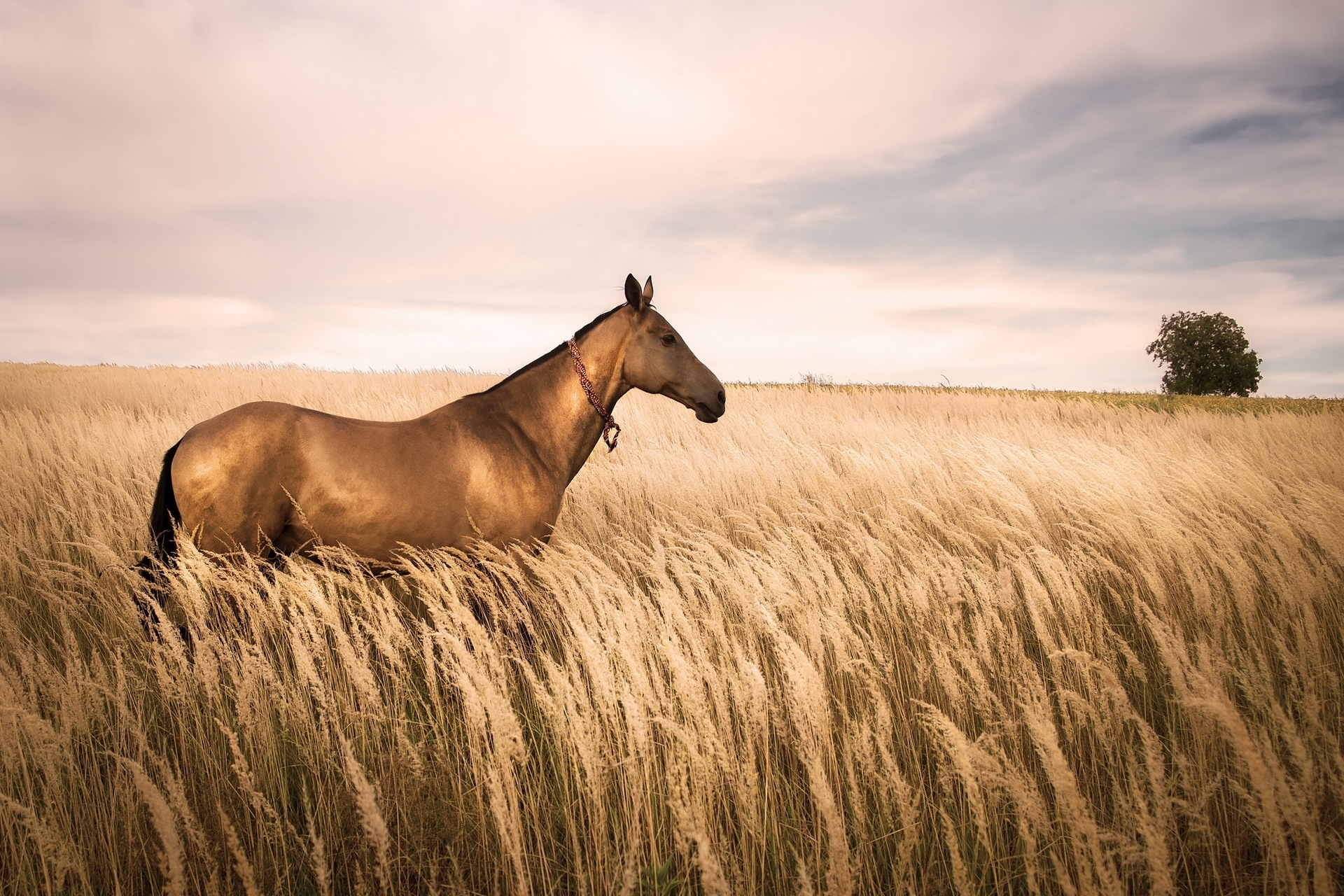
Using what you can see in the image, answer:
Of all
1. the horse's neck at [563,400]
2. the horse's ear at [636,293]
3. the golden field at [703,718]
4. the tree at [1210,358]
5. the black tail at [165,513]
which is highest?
the tree at [1210,358]

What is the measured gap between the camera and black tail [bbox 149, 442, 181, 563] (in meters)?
3.23

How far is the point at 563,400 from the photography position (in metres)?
3.96

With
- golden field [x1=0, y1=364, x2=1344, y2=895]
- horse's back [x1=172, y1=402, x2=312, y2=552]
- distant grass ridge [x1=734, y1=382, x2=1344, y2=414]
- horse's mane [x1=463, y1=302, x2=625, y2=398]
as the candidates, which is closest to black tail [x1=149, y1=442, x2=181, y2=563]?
horse's back [x1=172, y1=402, x2=312, y2=552]

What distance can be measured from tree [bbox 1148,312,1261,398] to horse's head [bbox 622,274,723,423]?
57688mm

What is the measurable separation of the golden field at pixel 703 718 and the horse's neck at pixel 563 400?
82 cm

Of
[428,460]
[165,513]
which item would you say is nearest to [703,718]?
[428,460]

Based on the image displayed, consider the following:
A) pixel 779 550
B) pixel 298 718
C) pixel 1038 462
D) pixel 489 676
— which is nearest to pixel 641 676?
pixel 489 676

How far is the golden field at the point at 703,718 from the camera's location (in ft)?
6.46

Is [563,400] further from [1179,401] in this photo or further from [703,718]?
[1179,401]

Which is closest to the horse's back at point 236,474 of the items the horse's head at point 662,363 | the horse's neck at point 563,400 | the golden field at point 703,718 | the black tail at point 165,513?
the black tail at point 165,513

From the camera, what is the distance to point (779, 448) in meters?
9.02

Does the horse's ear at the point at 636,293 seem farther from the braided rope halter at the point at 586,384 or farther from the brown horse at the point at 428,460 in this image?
the braided rope halter at the point at 586,384

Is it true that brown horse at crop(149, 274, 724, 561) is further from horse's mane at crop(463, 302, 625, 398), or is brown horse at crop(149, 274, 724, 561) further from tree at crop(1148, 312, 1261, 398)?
tree at crop(1148, 312, 1261, 398)

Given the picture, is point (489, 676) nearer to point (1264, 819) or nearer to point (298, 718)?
point (298, 718)
